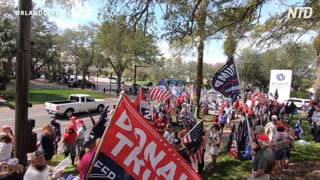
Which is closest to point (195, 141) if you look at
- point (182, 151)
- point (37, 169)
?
point (182, 151)

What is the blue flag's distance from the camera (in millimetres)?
8797

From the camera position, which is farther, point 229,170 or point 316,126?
point 316,126

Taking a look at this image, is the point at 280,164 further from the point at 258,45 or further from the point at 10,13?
the point at 10,13

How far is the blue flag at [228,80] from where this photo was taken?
28.9ft

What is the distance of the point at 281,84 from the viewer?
2444cm

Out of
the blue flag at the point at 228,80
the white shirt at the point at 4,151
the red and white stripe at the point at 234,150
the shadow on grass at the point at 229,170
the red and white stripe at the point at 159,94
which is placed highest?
the blue flag at the point at 228,80

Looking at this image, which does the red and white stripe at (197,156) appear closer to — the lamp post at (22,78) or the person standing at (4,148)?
the lamp post at (22,78)

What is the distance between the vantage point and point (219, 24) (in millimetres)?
11125

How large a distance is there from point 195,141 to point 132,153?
543 centimetres

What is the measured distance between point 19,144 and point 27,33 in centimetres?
234

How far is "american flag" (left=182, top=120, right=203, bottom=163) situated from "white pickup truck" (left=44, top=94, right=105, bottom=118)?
47.3 ft

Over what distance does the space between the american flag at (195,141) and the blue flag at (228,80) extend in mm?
1141

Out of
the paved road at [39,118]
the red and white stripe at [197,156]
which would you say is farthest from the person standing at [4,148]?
the paved road at [39,118]

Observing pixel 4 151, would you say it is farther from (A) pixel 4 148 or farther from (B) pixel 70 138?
(B) pixel 70 138
